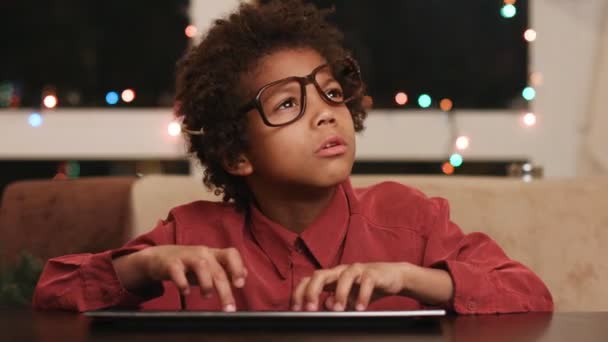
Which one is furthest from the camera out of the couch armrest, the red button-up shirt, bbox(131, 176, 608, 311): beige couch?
the couch armrest

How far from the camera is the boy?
1.12m

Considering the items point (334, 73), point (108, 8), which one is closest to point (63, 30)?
point (108, 8)

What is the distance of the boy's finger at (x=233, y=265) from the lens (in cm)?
93

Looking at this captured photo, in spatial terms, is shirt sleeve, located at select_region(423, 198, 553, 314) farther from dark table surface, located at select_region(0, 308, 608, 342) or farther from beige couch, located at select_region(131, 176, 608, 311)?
beige couch, located at select_region(131, 176, 608, 311)

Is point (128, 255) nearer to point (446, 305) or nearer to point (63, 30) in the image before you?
point (446, 305)

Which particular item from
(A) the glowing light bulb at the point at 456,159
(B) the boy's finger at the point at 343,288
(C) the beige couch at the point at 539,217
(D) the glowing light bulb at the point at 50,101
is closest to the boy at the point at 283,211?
(B) the boy's finger at the point at 343,288

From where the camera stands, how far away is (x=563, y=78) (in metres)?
2.51

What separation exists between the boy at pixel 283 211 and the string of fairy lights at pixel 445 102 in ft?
3.24

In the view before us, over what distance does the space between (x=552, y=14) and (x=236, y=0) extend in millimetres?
960

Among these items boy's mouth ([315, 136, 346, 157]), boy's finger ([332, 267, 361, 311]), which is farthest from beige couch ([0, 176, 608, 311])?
boy's finger ([332, 267, 361, 311])

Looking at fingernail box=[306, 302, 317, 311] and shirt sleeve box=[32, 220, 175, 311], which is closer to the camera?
fingernail box=[306, 302, 317, 311]

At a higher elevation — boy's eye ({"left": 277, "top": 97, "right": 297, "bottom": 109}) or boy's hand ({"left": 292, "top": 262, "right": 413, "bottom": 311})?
boy's eye ({"left": 277, "top": 97, "right": 297, "bottom": 109})

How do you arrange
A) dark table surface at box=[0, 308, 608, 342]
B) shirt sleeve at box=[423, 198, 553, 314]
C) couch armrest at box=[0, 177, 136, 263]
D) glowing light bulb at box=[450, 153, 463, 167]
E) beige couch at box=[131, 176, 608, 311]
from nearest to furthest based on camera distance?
dark table surface at box=[0, 308, 608, 342], shirt sleeve at box=[423, 198, 553, 314], beige couch at box=[131, 176, 608, 311], couch armrest at box=[0, 177, 136, 263], glowing light bulb at box=[450, 153, 463, 167]

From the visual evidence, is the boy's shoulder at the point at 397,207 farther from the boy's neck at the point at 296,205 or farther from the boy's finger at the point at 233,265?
the boy's finger at the point at 233,265
